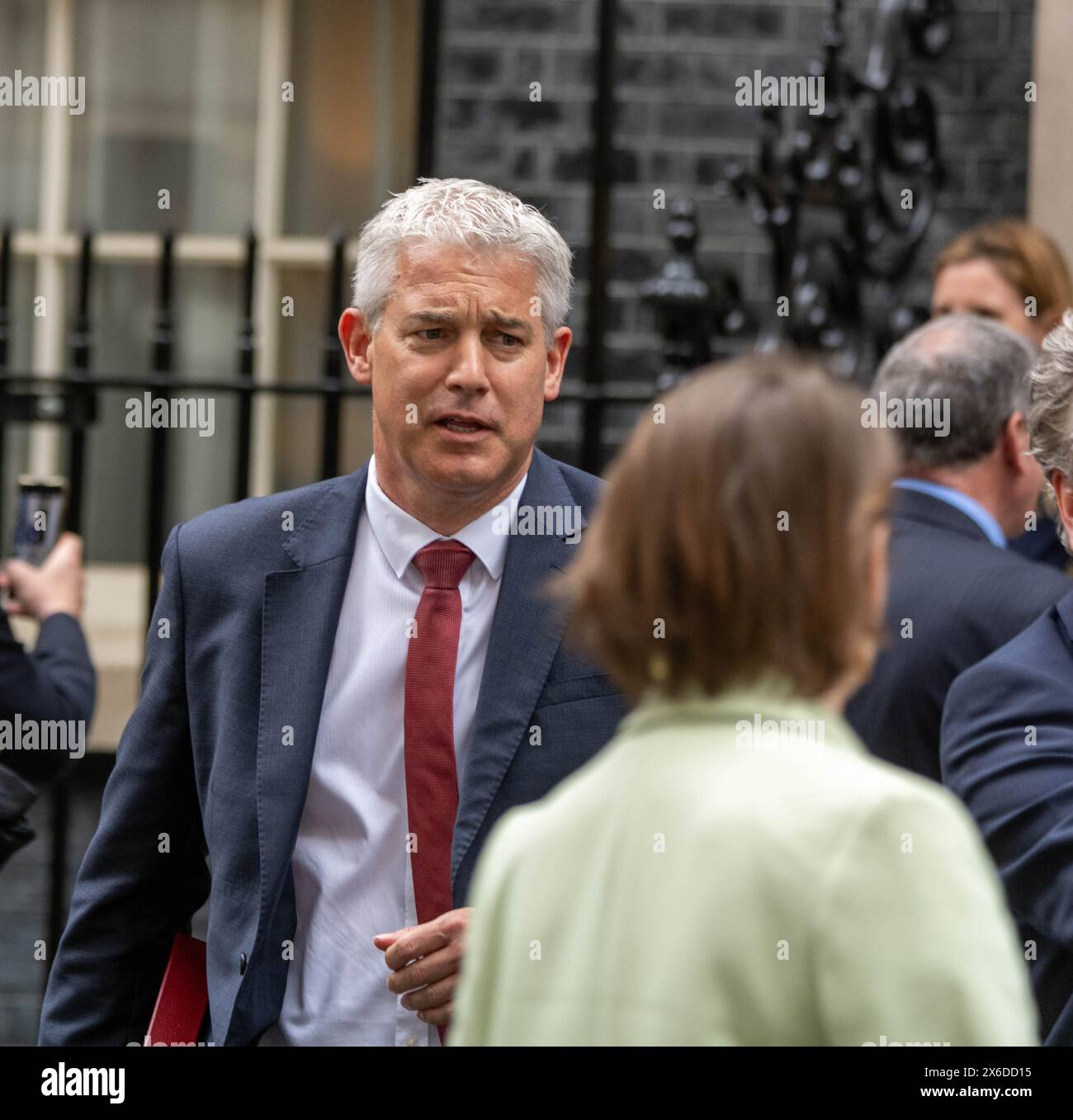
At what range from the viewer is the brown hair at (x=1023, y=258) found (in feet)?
15.5

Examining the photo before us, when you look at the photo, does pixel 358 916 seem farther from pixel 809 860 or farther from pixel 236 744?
pixel 809 860

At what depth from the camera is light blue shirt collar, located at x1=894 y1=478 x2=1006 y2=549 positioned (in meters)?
3.27

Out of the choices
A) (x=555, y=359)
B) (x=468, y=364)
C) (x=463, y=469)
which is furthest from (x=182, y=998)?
(x=555, y=359)

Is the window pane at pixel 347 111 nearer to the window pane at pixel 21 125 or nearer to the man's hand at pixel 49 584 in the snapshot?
the window pane at pixel 21 125

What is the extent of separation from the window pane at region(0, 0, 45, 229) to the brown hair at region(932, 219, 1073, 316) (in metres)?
4.57

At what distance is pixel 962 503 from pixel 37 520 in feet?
7.34

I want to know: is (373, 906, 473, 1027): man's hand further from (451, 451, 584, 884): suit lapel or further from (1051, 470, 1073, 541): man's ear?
(1051, 470, 1073, 541): man's ear

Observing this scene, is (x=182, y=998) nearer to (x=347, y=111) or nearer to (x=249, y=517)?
(x=249, y=517)

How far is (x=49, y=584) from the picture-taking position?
429 cm

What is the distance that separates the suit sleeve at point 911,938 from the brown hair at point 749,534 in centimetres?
14

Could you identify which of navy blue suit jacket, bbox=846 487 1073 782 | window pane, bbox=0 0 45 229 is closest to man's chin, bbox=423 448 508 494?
navy blue suit jacket, bbox=846 487 1073 782

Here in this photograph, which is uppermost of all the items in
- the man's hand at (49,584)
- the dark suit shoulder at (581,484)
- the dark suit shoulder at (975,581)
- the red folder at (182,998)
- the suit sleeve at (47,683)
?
the dark suit shoulder at (581,484)

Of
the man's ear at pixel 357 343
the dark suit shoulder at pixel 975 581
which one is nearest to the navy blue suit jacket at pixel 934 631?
A: the dark suit shoulder at pixel 975 581
